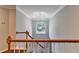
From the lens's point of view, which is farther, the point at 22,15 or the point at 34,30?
the point at 34,30

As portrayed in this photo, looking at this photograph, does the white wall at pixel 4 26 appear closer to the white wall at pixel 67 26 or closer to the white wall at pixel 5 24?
the white wall at pixel 5 24

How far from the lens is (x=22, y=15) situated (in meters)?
4.06

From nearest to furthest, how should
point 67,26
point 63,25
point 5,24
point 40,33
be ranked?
point 67,26 < point 63,25 < point 40,33 < point 5,24

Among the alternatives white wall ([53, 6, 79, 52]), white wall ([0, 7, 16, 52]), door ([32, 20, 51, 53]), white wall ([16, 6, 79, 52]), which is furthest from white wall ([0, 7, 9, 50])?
white wall ([53, 6, 79, 52])

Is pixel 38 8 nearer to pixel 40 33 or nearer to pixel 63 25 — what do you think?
pixel 40 33

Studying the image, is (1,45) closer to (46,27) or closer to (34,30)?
(34,30)

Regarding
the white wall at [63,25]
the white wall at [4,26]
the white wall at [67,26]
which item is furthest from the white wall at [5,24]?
the white wall at [67,26]

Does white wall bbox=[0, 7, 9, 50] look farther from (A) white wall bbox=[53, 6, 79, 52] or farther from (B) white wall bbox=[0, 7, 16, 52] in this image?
(A) white wall bbox=[53, 6, 79, 52]

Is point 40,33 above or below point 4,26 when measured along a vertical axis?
below

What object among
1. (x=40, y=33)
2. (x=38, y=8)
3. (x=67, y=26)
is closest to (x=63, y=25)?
(x=67, y=26)

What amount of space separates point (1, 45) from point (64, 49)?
89.2 inches

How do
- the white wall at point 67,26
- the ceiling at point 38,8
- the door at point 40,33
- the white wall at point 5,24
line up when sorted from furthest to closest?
the white wall at point 5,24
the door at point 40,33
the ceiling at point 38,8
the white wall at point 67,26
